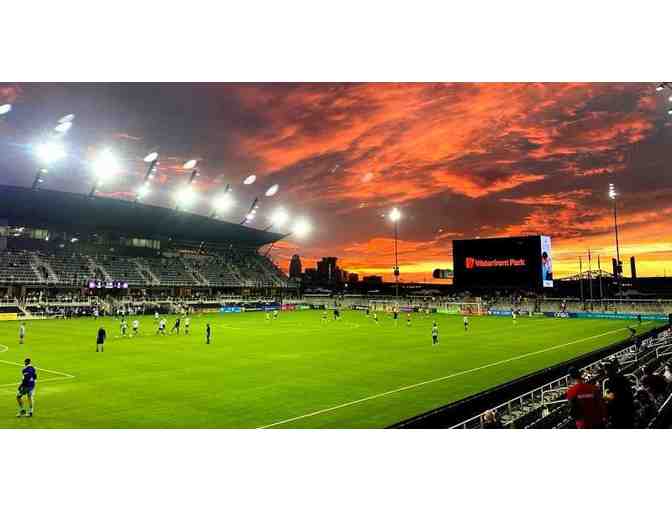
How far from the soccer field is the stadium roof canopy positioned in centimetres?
2533

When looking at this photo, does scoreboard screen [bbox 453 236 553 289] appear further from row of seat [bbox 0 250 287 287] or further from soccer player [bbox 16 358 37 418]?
soccer player [bbox 16 358 37 418]

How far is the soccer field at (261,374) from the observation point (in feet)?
44.9

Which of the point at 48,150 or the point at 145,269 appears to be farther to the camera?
the point at 145,269

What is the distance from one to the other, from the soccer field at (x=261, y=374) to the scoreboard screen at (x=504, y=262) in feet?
94.5

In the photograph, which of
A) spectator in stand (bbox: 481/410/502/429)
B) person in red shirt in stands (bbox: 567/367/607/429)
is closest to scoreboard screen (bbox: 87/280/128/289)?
spectator in stand (bbox: 481/410/502/429)

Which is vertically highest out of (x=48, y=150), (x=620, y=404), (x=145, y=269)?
(x=48, y=150)

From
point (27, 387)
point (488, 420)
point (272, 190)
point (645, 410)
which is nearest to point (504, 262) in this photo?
point (272, 190)

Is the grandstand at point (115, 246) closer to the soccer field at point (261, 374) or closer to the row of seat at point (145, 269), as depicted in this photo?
the row of seat at point (145, 269)

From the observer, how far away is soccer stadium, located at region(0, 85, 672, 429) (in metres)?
12.9

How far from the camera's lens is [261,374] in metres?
20.1

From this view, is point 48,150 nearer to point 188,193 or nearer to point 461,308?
point 188,193

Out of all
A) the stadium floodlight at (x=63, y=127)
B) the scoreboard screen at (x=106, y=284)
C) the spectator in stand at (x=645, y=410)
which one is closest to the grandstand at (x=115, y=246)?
the scoreboard screen at (x=106, y=284)

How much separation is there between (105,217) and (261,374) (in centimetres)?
5445

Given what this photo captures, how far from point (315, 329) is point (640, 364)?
2891 centimetres
